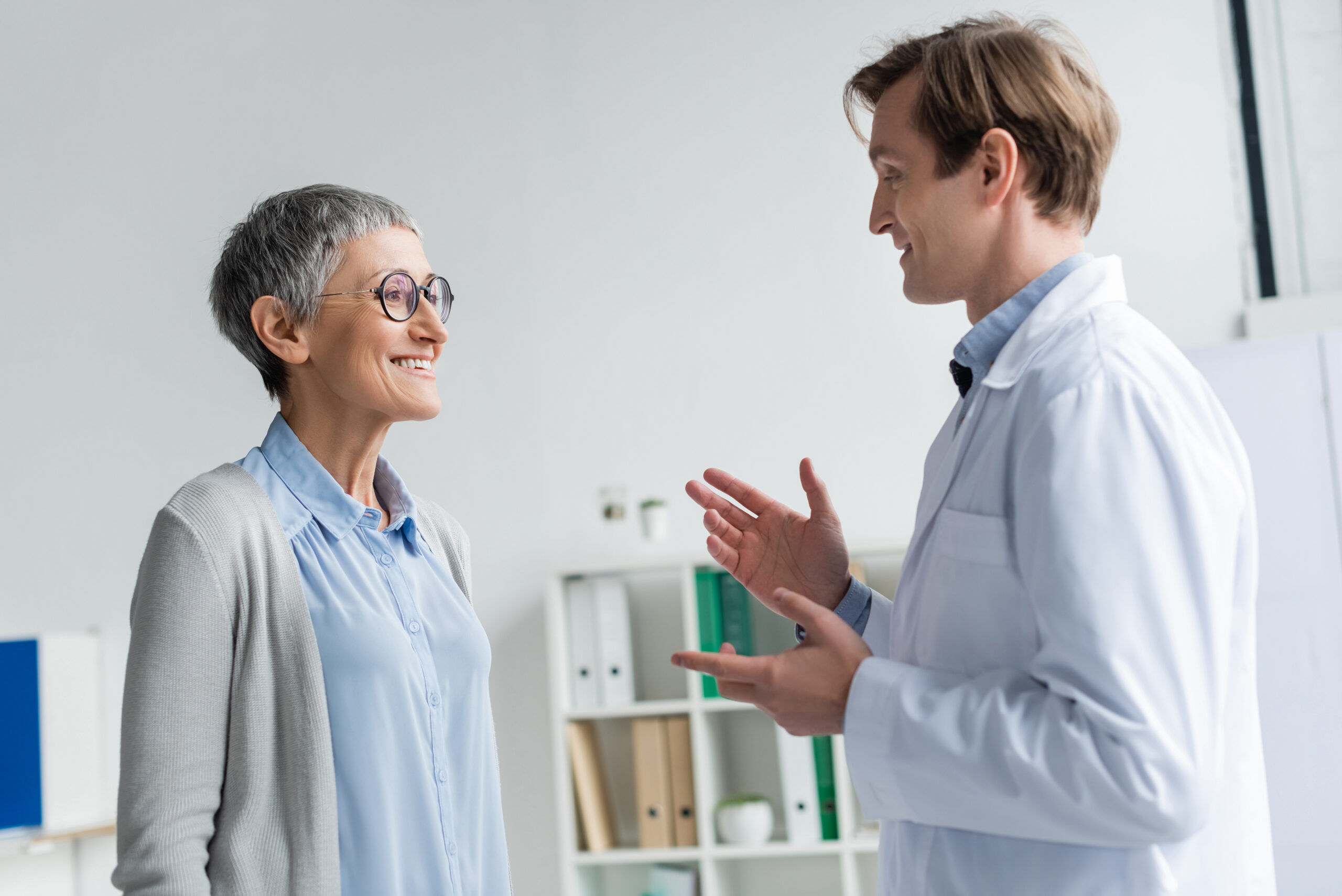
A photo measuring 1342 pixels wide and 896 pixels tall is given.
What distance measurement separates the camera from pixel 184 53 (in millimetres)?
3535

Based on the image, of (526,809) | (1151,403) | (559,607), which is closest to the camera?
(1151,403)

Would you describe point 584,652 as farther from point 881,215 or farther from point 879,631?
point 881,215

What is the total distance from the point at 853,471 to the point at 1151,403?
2.23 metres

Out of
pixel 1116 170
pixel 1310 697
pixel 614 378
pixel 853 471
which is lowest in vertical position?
pixel 1310 697

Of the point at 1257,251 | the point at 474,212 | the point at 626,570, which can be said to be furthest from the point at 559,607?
the point at 1257,251

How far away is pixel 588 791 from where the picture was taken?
9.34 feet

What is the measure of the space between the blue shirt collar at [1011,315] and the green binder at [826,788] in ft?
6.05

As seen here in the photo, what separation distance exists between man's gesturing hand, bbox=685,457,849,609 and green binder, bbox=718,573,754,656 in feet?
4.43

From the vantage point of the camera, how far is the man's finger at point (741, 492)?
1463mm

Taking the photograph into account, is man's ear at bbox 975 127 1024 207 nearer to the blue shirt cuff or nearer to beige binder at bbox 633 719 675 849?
the blue shirt cuff

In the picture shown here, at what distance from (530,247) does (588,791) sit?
5.61 ft

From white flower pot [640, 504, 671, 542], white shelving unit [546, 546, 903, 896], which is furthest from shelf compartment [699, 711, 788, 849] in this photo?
white flower pot [640, 504, 671, 542]

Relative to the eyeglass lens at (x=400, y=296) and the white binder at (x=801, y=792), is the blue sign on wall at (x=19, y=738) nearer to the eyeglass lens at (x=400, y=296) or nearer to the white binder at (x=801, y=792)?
the white binder at (x=801, y=792)

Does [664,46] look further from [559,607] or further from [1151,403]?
[1151,403]
